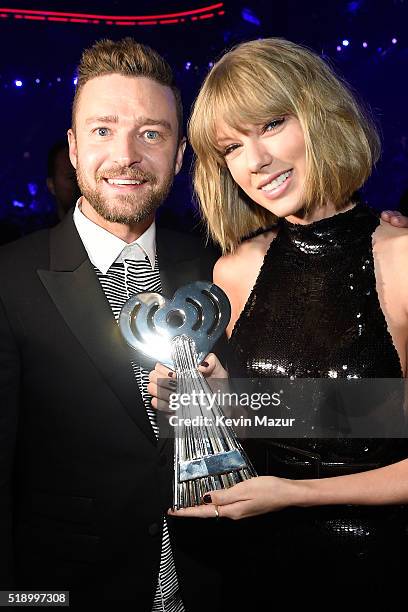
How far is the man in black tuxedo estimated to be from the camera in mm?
1516

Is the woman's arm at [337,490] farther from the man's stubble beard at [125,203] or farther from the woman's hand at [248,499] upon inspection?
the man's stubble beard at [125,203]

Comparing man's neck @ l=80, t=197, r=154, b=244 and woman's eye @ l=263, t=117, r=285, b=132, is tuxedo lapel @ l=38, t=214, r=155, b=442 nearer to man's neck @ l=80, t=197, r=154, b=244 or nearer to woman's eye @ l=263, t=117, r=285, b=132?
man's neck @ l=80, t=197, r=154, b=244

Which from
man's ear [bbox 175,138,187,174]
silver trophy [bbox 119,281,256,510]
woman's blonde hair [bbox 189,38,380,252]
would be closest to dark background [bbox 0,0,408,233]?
man's ear [bbox 175,138,187,174]

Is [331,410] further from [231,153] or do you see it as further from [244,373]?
[231,153]

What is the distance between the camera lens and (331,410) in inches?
63.8

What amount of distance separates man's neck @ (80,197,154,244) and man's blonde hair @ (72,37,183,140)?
26 centimetres

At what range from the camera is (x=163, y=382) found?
145cm

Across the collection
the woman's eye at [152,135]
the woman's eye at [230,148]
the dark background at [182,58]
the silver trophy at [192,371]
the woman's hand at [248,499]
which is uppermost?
the dark background at [182,58]

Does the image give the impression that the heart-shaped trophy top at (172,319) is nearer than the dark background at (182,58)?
Yes

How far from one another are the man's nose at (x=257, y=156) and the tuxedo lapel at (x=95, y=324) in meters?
0.42

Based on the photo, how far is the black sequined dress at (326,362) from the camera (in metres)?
1.59

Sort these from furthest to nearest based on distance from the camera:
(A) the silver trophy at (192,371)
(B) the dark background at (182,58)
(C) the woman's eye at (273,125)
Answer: (B) the dark background at (182,58) < (C) the woman's eye at (273,125) < (A) the silver trophy at (192,371)

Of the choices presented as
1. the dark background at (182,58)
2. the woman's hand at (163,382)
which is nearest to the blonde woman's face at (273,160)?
the woman's hand at (163,382)

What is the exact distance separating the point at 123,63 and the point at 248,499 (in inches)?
40.0
